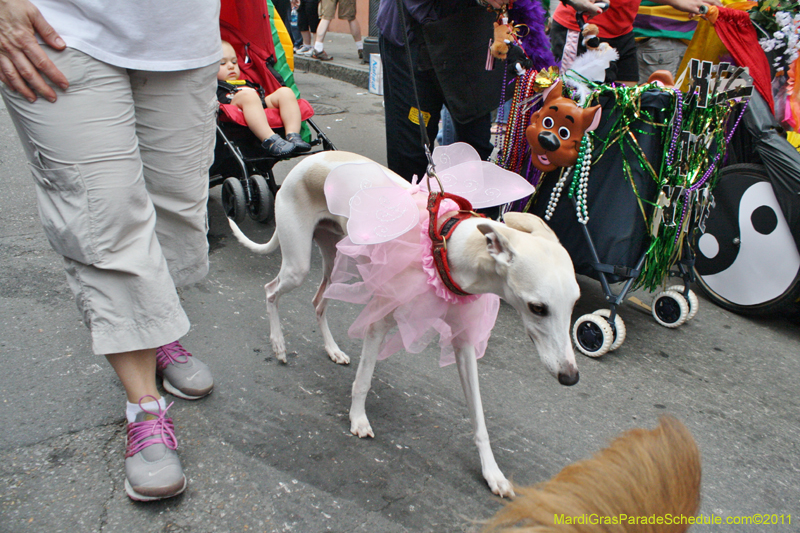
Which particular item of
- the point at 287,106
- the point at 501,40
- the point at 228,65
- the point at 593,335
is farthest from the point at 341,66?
the point at 593,335

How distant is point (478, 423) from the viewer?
6.16 ft

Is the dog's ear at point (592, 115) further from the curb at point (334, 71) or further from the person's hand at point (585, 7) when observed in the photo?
the curb at point (334, 71)

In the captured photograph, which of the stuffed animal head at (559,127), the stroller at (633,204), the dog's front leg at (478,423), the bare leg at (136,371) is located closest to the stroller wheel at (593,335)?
the stroller at (633,204)

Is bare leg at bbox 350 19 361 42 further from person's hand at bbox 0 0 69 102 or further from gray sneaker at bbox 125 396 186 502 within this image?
gray sneaker at bbox 125 396 186 502

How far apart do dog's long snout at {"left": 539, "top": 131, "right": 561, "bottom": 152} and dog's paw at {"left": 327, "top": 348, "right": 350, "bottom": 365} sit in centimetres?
146

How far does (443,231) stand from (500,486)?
2.98 feet

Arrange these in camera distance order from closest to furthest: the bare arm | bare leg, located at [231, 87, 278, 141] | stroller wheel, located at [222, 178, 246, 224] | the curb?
1. stroller wheel, located at [222, 178, 246, 224]
2. the bare arm
3. bare leg, located at [231, 87, 278, 141]
4. the curb

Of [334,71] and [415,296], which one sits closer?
[415,296]

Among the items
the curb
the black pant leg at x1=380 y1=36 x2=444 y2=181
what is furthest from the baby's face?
the curb

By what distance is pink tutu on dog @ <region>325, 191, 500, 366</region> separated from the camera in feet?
5.73

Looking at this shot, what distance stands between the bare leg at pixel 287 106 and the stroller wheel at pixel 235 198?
594mm

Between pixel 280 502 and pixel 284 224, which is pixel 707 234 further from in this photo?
pixel 280 502

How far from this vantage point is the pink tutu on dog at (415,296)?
5.73ft

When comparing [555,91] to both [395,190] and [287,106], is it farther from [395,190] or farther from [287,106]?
[287,106]
